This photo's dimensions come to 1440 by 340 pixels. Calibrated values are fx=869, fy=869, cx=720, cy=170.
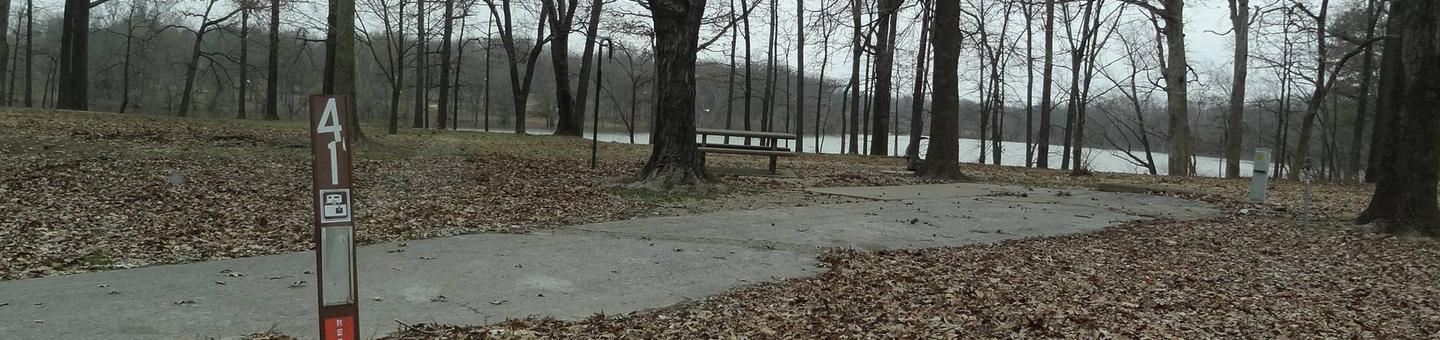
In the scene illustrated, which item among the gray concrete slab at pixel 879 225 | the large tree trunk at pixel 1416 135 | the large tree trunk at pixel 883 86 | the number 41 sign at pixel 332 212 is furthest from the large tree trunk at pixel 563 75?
the number 41 sign at pixel 332 212

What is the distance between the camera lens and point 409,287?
5.18 m

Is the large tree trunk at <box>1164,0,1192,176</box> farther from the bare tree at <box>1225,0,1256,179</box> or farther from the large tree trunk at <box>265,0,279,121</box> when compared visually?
the large tree trunk at <box>265,0,279,121</box>

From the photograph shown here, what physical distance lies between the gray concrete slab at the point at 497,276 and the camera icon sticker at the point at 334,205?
1.51 m

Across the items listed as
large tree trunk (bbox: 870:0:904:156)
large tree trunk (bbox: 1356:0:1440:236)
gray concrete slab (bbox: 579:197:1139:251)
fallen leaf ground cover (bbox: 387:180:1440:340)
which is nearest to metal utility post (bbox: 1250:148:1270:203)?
gray concrete slab (bbox: 579:197:1139:251)

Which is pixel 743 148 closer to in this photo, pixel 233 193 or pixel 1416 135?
pixel 233 193

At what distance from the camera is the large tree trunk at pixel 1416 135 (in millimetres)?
7930

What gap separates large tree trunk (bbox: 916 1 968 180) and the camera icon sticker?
1221 cm

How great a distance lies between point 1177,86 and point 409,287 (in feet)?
59.2

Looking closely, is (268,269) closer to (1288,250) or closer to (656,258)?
(656,258)

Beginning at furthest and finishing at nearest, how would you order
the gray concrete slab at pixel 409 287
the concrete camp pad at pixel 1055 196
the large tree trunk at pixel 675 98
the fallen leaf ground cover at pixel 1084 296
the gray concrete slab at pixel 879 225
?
the concrete camp pad at pixel 1055 196
the large tree trunk at pixel 675 98
the gray concrete slab at pixel 879 225
the fallen leaf ground cover at pixel 1084 296
the gray concrete slab at pixel 409 287

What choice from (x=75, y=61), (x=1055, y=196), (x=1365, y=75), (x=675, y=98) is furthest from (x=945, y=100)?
(x=75, y=61)

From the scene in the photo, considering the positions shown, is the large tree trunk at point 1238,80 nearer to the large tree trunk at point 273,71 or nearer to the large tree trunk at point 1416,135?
the large tree trunk at point 1416,135

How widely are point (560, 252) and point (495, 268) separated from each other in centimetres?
77

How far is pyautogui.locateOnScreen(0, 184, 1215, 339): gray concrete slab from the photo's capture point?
430cm
